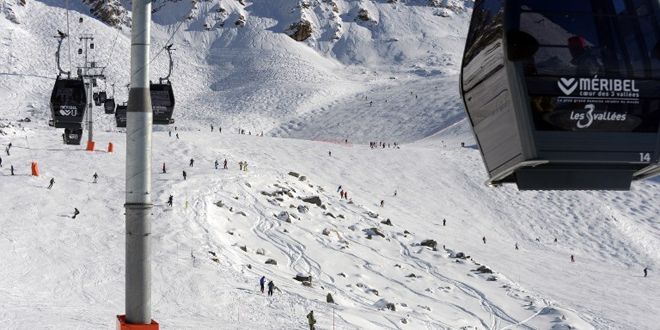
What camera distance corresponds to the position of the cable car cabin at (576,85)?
25.6 feet

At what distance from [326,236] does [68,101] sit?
53.3 ft

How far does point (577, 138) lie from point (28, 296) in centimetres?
2198

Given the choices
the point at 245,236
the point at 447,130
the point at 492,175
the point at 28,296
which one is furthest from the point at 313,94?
the point at 492,175

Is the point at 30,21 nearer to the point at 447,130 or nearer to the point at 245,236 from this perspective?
the point at 447,130

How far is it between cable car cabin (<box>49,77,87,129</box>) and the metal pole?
1008 inches

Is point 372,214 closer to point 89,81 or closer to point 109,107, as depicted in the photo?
point 89,81

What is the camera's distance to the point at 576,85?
7898 mm

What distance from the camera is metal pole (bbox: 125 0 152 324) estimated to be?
6445mm

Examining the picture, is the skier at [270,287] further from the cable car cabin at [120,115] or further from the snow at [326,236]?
the cable car cabin at [120,115]

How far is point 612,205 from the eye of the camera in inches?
2430

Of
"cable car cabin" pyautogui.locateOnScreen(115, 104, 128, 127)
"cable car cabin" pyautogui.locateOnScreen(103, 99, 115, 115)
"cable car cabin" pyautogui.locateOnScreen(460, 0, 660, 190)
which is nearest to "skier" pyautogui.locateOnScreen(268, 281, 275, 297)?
"cable car cabin" pyautogui.locateOnScreen(460, 0, 660, 190)

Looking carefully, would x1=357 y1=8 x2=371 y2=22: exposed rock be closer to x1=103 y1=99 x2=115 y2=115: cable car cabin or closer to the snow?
the snow

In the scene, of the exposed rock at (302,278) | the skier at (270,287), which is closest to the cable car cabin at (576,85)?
the skier at (270,287)

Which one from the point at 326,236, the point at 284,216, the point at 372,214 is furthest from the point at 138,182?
the point at 372,214
